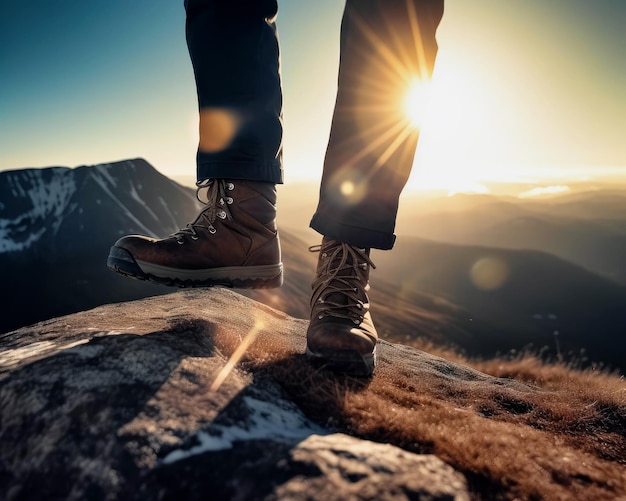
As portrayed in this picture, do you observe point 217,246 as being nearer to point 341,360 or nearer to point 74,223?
point 341,360

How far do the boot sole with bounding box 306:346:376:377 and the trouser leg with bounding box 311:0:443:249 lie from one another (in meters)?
0.65

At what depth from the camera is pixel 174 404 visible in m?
1.29

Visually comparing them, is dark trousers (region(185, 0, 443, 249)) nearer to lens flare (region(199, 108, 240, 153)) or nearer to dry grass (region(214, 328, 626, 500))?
lens flare (region(199, 108, 240, 153))

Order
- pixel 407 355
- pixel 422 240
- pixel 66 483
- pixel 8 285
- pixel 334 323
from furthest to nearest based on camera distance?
pixel 422 240 → pixel 8 285 → pixel 407 355 → pixel 334 323 → pixel 66 483

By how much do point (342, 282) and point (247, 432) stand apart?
3.84 feet

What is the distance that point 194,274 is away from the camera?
8.27 ft

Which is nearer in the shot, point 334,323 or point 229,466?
point 229,466

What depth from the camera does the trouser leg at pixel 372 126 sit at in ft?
6.88

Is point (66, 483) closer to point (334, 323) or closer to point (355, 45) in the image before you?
point (334, 323)

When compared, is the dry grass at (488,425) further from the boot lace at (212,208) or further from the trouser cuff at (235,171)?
the trouser cuff at (235,171)

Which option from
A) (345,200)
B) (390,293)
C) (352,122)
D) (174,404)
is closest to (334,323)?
(345,200)

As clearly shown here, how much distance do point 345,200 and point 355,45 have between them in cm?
89

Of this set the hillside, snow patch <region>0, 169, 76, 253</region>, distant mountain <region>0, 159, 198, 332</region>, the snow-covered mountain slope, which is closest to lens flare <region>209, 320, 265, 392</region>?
the hillside

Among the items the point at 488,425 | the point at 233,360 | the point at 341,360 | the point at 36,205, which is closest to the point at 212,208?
the point at 233,360
